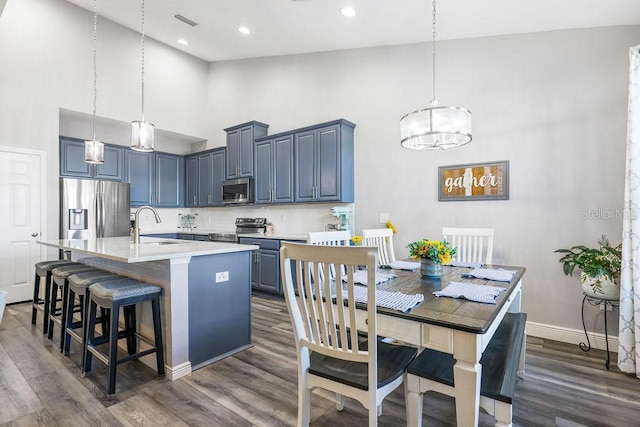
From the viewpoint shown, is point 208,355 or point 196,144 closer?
point 208,355

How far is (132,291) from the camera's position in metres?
2.22

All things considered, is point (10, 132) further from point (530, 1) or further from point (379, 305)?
point (530, 1)

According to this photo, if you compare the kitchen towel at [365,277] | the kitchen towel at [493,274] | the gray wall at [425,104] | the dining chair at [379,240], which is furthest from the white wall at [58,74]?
the kitchen towel at [493,274]

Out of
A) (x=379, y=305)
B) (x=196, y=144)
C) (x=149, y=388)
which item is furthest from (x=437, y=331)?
(x=196, y=144)

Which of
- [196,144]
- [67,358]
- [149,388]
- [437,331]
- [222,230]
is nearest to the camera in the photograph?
[437,331]

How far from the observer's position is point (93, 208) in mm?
4797

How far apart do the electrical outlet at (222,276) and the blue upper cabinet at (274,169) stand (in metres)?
2.12

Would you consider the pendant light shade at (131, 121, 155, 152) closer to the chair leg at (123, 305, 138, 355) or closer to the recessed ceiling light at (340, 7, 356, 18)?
the chair leg at (123, 305, 138, 355)

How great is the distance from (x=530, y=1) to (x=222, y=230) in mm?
5405

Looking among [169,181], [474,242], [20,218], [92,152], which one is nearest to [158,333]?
[92,152]

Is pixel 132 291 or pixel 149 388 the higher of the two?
pixel 132 291

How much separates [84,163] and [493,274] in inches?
224

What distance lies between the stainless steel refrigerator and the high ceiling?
8.32 ft

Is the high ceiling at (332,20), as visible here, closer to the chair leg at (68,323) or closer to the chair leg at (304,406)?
the chair leg at (304,406)
